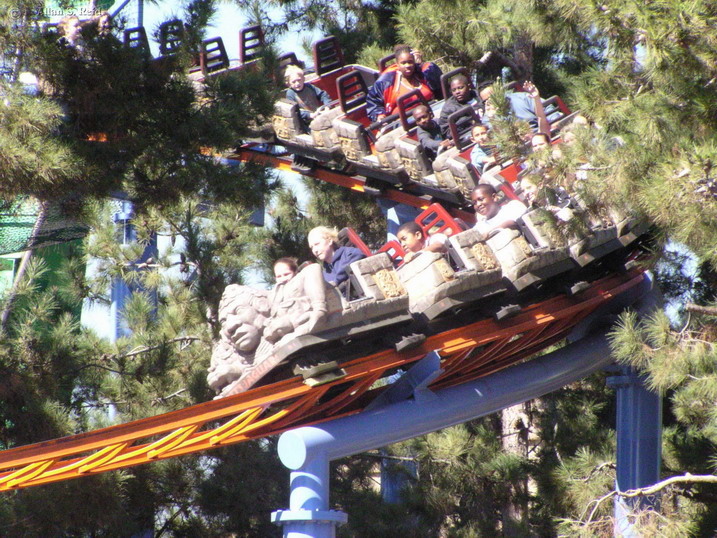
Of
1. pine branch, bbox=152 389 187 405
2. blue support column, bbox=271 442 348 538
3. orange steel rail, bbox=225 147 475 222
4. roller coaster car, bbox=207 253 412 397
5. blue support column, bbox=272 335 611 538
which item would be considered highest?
orange steel rail, bbox=225 147 475 222

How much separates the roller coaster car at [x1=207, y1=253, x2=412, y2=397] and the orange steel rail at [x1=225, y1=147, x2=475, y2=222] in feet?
9.92

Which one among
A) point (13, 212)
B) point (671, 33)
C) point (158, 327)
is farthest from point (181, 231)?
point (671, 33)

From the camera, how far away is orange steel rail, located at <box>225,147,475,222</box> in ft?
31.2

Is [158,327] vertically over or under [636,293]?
over

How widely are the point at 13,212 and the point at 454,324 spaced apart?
2921 mm

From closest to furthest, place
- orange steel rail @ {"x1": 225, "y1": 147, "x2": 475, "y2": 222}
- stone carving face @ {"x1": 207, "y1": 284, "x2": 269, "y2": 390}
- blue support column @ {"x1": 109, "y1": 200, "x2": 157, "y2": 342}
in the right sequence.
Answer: stone carving face @ {"x1": 207, "y1": 284, "x2": 269, "y2": 390}
blue support column @ {"x1": 109, "y1": 200, "x2": 157, "y2": 342}
orange steel rail @ {"x1": 225, "y1": 147, "x2": 475, "y2": 222}

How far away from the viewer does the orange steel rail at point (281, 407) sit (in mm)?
6176

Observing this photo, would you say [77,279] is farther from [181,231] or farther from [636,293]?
[636,293]

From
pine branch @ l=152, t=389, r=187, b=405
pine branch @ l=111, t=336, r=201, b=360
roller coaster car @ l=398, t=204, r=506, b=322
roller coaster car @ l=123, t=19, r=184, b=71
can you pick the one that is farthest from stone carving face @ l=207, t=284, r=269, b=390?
pine branch @ l=152, t=389, r=187, b=405

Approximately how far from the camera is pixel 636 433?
7.42m

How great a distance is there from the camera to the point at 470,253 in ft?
20.7

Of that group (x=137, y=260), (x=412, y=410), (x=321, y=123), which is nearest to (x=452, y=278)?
(x=412, y=410)

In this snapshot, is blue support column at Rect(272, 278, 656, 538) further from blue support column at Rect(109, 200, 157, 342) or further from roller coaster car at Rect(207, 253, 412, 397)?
blue support column at Rect(109, 200, 157, 342)

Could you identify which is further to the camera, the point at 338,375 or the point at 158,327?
the point at 158,327
